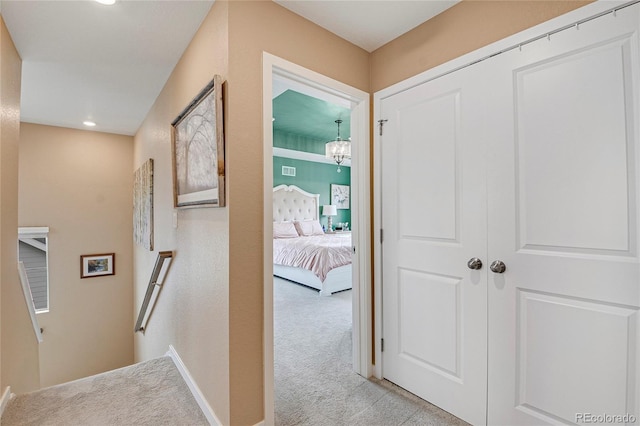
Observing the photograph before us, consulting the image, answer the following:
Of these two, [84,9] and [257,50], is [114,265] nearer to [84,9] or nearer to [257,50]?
[84,9]

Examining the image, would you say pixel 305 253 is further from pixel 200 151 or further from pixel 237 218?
pixel 237 218

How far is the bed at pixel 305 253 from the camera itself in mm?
4340

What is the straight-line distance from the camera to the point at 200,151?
179 centimetres

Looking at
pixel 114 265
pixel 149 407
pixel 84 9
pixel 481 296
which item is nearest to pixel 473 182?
pixel 481 296

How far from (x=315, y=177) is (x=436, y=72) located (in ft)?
18.9

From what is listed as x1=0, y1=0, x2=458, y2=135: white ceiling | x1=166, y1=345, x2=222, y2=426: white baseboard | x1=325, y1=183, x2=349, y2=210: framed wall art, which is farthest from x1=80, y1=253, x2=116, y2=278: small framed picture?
x1=325, y1=183, x2=349, y2=210: framed wall art

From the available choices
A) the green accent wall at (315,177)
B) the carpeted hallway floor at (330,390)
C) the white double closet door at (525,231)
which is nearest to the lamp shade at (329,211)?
the green accent wall at (315,177)

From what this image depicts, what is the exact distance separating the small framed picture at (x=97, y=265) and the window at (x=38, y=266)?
377mm

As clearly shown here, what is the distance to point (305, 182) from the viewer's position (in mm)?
7250

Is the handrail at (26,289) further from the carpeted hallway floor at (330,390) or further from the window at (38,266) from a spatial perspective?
the window at (38,266)

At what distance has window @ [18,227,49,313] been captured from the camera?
3791 millimetres

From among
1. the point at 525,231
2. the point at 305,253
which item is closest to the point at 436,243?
the point at 525,231

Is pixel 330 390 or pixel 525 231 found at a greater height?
pixel 525 231

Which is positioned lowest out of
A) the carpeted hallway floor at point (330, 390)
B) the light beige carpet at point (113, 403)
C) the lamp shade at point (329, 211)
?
the carpeted hallway floor at point (330, 390)
